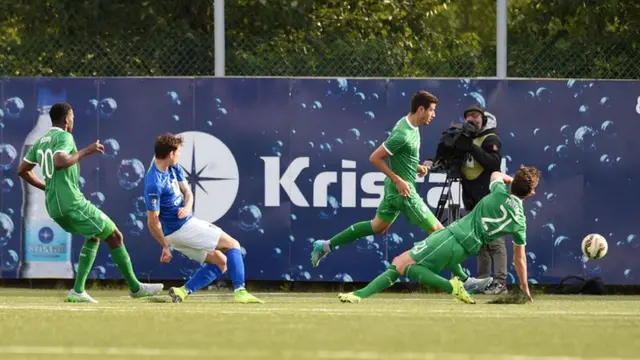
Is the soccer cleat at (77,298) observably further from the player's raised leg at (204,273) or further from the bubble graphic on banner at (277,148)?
the bubble graphic on banner at (277,148)

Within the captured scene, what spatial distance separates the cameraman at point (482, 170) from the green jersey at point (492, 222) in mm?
2340

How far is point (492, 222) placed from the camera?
12766mm

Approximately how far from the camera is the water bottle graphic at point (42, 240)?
663 inches

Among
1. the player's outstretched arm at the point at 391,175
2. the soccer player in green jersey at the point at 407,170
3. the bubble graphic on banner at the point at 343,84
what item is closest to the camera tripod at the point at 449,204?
the bubble graphic on banner at the point at 343,84

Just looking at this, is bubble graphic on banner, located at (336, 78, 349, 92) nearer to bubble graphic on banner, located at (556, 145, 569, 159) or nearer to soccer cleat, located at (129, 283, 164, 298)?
bubble graphic on banner, located at (556, 145, 569, 159)

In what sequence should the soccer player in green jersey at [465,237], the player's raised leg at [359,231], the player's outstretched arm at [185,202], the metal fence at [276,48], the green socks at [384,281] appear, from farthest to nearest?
the metal fence at [276,48] < the player's raised leg at [359,231] < the player's outstretched arm at [185,202] < the soccer player in green jersey at [465,237] < the green socks at [384,281]

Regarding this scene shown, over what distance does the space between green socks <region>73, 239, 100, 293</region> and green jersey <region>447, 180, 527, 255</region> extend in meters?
3.14

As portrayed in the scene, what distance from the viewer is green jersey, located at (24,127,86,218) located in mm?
13414

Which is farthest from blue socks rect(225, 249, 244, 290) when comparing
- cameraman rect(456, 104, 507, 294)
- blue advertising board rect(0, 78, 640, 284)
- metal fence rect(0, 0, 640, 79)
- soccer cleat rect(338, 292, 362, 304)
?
metal fence rect(0, 0, 640, 79)

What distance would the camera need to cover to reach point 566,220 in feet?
54.7

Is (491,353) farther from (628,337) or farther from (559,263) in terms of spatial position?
(559,263)

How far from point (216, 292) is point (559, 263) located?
358cm

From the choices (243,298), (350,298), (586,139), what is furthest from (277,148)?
(350,298)

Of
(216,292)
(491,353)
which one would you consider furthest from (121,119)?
(491,353)
